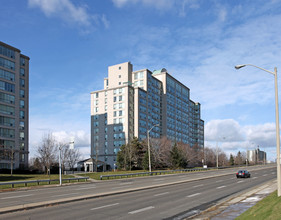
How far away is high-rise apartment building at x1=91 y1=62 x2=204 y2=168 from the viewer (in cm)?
10081

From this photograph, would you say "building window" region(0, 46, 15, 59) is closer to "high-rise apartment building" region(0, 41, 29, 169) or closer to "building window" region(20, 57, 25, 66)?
"high-rise apartment building" region(0, 41, 29, 169)

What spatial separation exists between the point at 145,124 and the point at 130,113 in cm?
829

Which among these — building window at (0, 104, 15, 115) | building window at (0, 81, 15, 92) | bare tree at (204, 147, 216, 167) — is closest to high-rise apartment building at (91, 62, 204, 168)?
bare tree at (204, 147, 216, 167)

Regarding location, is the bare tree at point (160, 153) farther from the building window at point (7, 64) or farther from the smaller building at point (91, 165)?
the building window at point (7, 64)

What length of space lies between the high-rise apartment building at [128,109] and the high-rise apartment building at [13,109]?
25.1 meters

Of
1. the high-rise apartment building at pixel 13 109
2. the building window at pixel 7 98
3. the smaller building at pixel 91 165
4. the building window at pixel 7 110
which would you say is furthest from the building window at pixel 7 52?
the smaller building at pixel 91 165

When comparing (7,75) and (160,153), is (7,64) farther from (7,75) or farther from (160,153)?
(160,153)

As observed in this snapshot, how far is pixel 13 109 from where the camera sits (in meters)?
73.2

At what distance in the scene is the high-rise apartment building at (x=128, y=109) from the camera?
10081 cm

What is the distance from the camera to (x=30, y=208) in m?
14.8

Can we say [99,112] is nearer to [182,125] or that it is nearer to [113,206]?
[182,125]

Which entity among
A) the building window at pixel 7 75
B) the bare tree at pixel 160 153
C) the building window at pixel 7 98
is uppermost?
the building window at pixel 7 75

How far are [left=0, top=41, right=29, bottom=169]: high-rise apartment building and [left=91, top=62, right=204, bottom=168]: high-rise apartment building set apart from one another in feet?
82.3

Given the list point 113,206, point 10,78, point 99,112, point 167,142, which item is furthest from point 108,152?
point 113,206
